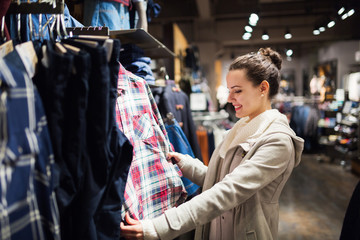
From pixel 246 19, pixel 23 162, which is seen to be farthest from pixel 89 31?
pixel 246 19

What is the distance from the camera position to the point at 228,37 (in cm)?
1058

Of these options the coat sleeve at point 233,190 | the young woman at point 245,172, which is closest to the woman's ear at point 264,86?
the young woman at point 245,172

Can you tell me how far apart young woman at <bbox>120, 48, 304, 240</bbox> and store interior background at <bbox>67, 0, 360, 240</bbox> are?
1.12 metres

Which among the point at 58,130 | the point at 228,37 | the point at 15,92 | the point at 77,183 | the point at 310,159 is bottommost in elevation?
the point at 310,159

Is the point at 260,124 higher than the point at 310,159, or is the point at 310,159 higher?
the point at 260,124

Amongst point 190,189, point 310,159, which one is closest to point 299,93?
point 310,159

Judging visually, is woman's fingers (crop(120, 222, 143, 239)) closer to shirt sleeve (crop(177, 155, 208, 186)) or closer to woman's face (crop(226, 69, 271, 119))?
shirt sleeve (crop(177, 155, 208, 186))

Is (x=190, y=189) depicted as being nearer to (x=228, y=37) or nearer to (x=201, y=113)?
(x=201, y=113)

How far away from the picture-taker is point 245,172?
4.23 ft

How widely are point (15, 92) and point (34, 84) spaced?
0.39ft

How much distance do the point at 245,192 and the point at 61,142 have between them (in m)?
0.79

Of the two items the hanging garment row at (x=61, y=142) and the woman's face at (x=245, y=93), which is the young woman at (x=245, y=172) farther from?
the hanging garment row at (x=61, y=142)

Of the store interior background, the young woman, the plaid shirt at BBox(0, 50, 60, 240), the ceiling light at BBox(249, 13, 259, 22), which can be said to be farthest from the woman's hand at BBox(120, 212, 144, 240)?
the ceiling light at BBox(249, 13, 259, 22)

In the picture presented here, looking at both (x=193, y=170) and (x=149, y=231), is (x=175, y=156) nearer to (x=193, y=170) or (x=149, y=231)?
(x=193, y=170)
